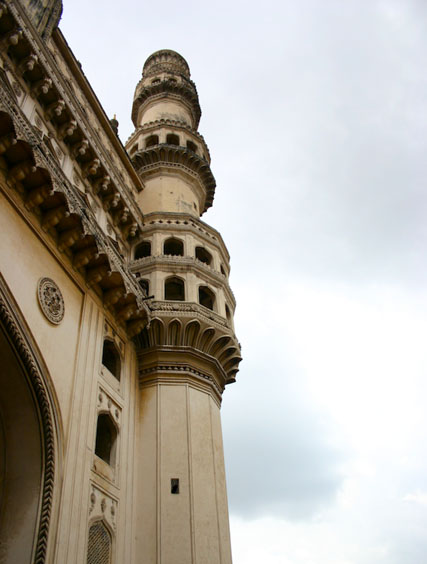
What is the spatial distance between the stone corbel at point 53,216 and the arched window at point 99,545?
22.5ft

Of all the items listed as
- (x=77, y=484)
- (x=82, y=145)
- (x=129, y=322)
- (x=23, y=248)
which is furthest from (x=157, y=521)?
(x=82, y=145)

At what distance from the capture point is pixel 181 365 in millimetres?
16500

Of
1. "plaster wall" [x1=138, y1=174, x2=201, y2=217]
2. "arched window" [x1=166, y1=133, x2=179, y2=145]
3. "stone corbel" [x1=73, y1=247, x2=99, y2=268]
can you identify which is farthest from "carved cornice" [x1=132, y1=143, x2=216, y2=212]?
"stone corbel" [x1=73, y1=247, x2=99, y2=268]

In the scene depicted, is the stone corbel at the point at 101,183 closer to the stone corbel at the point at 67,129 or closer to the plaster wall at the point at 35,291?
the stone corbel at the point at 67,129

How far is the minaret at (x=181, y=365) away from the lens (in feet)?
44.3

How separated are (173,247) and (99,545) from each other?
38.2ft

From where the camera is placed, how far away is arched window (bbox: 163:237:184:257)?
782 inches

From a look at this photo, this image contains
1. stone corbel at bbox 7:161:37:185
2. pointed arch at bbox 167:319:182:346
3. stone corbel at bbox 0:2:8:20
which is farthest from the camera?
pointed arch at bbox 167:319:182:346

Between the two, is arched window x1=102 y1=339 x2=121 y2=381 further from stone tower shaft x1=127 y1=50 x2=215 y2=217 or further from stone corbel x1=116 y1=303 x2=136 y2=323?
stone tower shaft x1=127 y1=50 x2=215 y2=217

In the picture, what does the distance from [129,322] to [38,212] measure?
16.0 ft

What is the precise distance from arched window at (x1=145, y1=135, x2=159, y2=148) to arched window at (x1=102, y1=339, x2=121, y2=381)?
13661mm

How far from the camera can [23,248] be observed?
37.3ft

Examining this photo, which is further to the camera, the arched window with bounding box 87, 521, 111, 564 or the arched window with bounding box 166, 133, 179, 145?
the arched window with bounding box 166, 133, 179, 145

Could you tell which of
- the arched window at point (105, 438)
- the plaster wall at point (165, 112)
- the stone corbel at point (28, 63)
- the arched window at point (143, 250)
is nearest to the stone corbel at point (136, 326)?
the arched window at point (105, 438)
